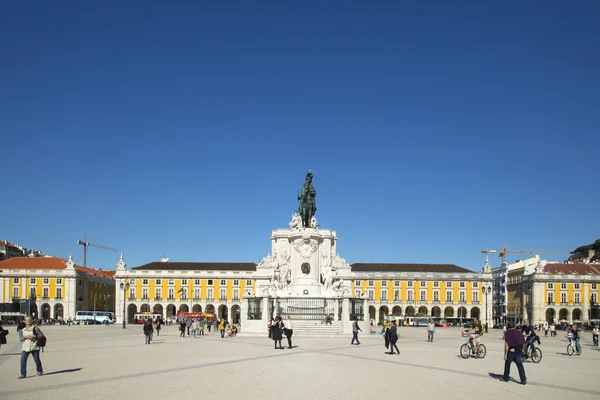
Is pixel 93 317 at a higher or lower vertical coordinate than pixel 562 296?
lower

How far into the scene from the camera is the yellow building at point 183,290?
107 metres

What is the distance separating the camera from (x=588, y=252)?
454 ft

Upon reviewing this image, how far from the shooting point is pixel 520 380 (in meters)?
16.0

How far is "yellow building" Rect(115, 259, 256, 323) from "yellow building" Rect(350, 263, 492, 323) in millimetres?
20513

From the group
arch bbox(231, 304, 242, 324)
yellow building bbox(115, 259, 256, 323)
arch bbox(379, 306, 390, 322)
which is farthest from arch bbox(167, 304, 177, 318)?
arch bbox(379, 306, 390, 322)

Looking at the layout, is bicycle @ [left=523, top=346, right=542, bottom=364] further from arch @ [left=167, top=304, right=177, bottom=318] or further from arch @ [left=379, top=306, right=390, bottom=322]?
arch @ [left=167, top=304, right=177, bottom=318]

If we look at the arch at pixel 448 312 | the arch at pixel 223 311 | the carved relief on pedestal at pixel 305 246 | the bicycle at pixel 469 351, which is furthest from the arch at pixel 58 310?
the bicycle at pixel 469 351

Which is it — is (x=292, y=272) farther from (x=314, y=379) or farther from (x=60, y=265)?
(x=60, y=265)

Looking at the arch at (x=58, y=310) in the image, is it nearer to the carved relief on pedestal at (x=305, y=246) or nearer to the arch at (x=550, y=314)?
the carved relief on pedestal at (x=305, y=246)

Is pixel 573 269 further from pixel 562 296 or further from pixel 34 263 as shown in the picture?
pixel 34 263

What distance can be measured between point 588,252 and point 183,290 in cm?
8794

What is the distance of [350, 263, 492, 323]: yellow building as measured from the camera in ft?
348

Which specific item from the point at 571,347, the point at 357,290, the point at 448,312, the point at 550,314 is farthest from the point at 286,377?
the point at 550,314

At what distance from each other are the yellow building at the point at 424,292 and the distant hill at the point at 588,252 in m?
32.7
